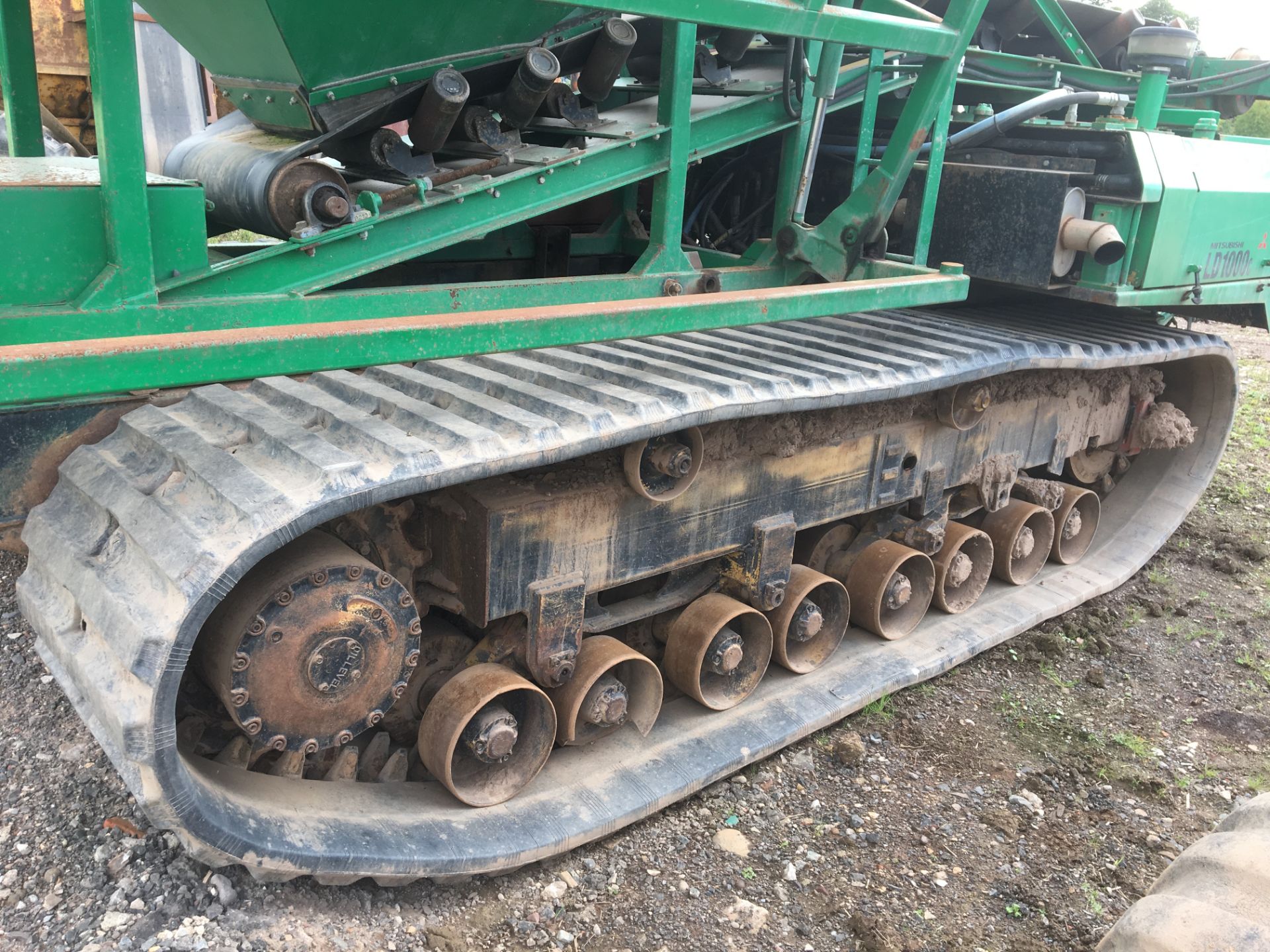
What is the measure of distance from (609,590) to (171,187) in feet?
5.33

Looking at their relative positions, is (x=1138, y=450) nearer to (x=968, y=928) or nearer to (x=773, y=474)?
(x=773, y=474)

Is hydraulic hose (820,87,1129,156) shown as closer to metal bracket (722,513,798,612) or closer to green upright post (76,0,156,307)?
metal bracket (722,513,798,612)

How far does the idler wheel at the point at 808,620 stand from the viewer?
3.37 meters

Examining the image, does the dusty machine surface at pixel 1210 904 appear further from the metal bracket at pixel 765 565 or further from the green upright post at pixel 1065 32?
the green upright post at pixel 1065 32

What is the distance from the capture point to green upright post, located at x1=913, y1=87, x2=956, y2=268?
139 inches

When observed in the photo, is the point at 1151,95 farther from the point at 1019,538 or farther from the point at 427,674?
the point at 427,674

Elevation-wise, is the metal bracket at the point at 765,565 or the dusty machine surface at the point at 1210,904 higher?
the dusty machine surface at the point at 1210,904

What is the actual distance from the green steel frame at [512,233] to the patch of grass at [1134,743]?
4.84 feet

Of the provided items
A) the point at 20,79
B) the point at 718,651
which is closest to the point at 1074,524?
the point at 718,651

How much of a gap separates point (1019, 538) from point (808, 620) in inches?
50.1

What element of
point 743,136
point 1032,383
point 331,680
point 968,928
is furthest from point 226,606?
point 1032,383

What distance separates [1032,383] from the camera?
3.98 metres

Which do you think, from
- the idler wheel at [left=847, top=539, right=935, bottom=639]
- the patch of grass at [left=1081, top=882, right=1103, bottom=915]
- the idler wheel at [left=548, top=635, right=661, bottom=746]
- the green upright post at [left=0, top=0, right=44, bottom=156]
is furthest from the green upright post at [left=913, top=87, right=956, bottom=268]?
the green upright post at [left=0, top=0, right=44, bottom=156]

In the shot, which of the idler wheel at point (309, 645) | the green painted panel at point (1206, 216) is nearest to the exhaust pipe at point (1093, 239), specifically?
the green painted panel at point (1206, 216)
